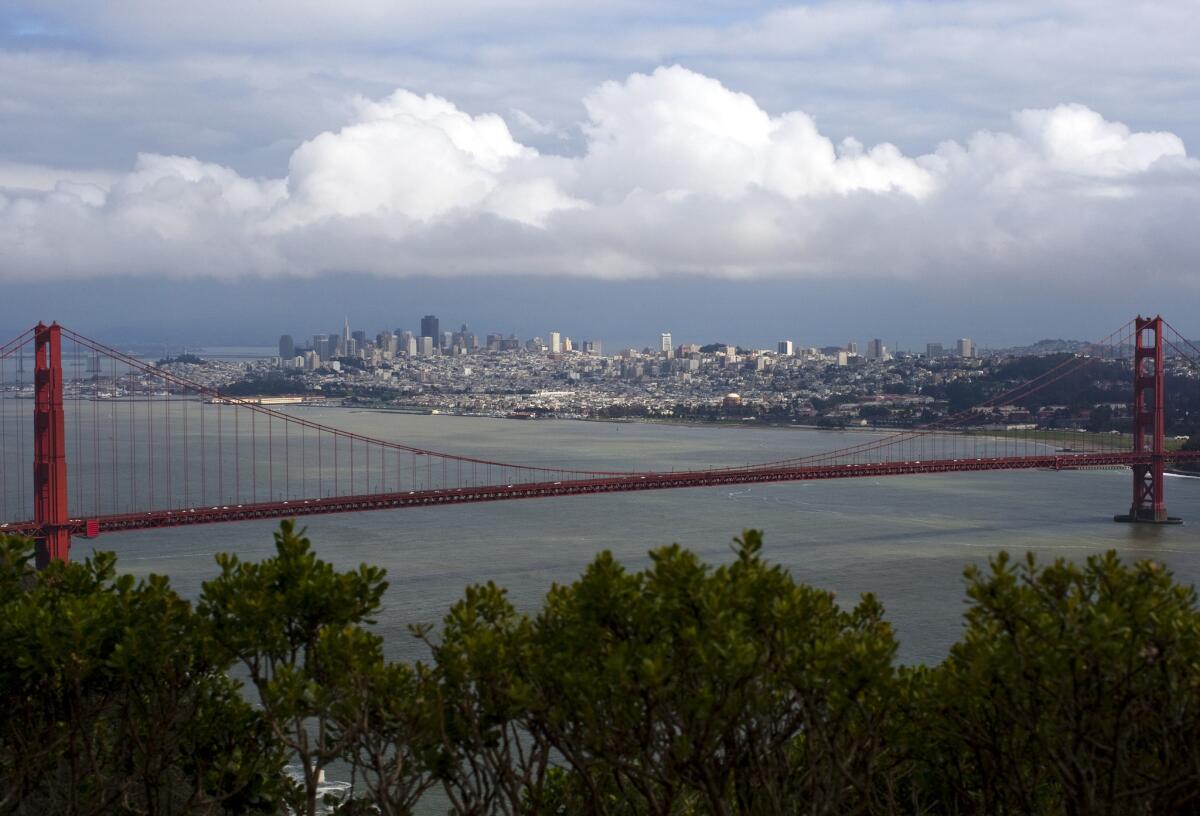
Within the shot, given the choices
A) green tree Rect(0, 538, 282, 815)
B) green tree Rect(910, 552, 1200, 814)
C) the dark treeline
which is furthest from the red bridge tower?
green tree Rect(910, 552, 1200, 814)

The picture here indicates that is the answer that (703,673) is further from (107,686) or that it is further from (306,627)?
(107,686)

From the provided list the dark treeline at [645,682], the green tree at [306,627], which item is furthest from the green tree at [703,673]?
the green tree at [306,627]

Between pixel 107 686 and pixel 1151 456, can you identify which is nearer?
pixel 107 686

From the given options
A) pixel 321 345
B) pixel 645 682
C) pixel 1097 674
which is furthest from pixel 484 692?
pixel 321 345

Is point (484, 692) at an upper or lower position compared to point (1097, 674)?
lower

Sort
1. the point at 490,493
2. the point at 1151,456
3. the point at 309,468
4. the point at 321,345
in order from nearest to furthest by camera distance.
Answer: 1. the point at 490,493
2. the point at 1151,456
3. the point at 309,468
4. the point at 321,345

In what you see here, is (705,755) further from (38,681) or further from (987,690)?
(38,681)

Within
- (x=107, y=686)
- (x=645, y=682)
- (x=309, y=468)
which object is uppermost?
(x=645, y=682)

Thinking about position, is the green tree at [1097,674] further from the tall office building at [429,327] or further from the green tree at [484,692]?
the tall office building at [429,327]
